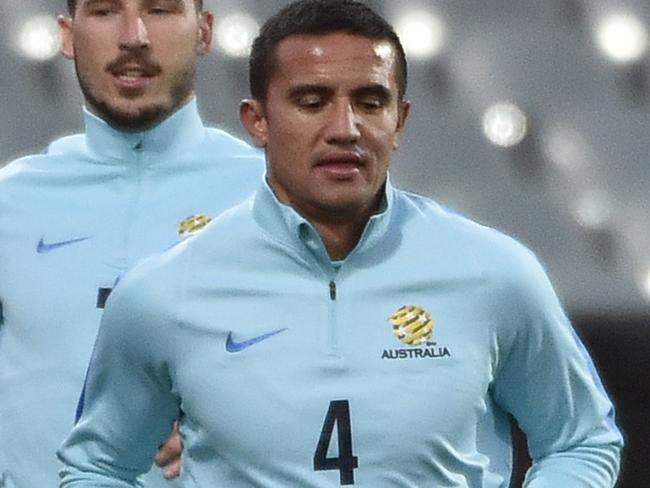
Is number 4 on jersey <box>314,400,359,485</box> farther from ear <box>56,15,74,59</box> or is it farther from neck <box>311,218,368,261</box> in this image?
ear <box>56,15,74,59</box>

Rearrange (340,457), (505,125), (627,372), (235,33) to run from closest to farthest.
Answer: (340,457)
(627,372)
(235,33)
(505,125)

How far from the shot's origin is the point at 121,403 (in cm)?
240

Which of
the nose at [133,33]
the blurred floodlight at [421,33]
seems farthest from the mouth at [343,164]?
the blurred floodlight at [421,33]

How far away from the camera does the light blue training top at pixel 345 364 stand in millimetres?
2256

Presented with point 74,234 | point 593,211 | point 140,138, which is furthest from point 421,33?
point 74,234

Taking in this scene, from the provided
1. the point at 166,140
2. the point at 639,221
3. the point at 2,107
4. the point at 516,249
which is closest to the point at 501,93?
the point at 639,221

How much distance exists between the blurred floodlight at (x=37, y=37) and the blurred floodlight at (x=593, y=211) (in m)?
1.52

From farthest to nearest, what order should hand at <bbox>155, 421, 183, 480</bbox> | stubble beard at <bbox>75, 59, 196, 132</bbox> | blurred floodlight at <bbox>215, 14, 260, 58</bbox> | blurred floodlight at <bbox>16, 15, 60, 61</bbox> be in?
blurred floodlight at <bbox>215, 14, 260, 58</bbox>, blurred floodlight at <bbox>16, 15, 60, 61</bbox>, stubble beard at <bbox>75, 59, 196, 132</bbox>, hand at <bbox>155, 421, 183, 480</bbox>

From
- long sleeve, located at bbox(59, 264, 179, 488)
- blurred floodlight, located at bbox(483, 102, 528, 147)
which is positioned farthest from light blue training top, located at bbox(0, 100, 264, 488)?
blurred floodlight, located at bbox(483, 102, 528, 147)

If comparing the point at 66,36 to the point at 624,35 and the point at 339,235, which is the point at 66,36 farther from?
the point at 624,35

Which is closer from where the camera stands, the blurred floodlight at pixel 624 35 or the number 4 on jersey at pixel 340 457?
the number 4 on jersey at pixel 340 457

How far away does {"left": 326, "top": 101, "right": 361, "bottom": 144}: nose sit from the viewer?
7.34 ft

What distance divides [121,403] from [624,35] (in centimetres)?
335

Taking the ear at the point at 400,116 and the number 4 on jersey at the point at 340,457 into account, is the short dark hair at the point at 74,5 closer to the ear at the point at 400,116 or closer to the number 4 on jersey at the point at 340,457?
the ear at the point at 400,116
